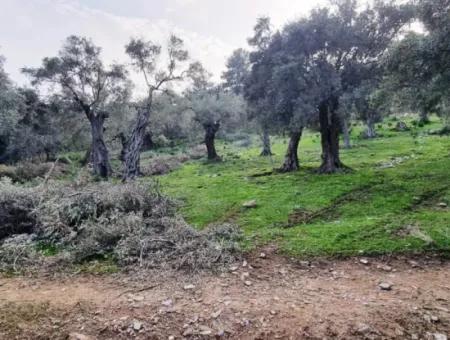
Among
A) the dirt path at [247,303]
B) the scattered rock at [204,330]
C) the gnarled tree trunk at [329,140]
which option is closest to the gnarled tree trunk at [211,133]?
the gnarled tree trunk at [329,140]

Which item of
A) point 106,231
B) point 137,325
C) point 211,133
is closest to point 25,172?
point 211,133

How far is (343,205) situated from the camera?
986 cm

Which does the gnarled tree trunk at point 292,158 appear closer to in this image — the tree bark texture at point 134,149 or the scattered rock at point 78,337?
the tree bark texture at point 134,149

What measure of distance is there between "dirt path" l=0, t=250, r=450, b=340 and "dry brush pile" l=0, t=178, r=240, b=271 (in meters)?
0.60

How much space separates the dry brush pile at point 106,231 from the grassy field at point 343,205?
96 centimetres

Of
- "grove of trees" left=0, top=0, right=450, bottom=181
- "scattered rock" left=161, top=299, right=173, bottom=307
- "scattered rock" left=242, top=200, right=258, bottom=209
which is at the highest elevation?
"grove of trees" left=0, top=0, right=450, bottom=181

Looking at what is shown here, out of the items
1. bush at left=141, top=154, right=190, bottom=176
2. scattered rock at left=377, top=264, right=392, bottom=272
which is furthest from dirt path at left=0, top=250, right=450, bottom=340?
bush at left=141, top=154, right=190, bottom=176

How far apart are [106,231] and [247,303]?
12.3 ft

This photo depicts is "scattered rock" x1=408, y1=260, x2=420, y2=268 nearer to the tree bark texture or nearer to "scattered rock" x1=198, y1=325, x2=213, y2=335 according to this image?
"scattered rock" x1=198, y1=325, x2=213, y2=335

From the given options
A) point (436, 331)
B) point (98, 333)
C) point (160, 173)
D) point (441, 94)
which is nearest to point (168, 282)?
point (98, 333)

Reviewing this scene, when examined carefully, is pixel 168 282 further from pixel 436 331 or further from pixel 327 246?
pixel 436 331

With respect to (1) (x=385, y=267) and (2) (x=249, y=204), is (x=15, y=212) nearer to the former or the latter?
(2) (x=249, y=204)

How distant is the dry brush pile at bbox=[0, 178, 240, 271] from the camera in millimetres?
6523

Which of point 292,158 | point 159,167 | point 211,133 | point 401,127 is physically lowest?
point 159,167
